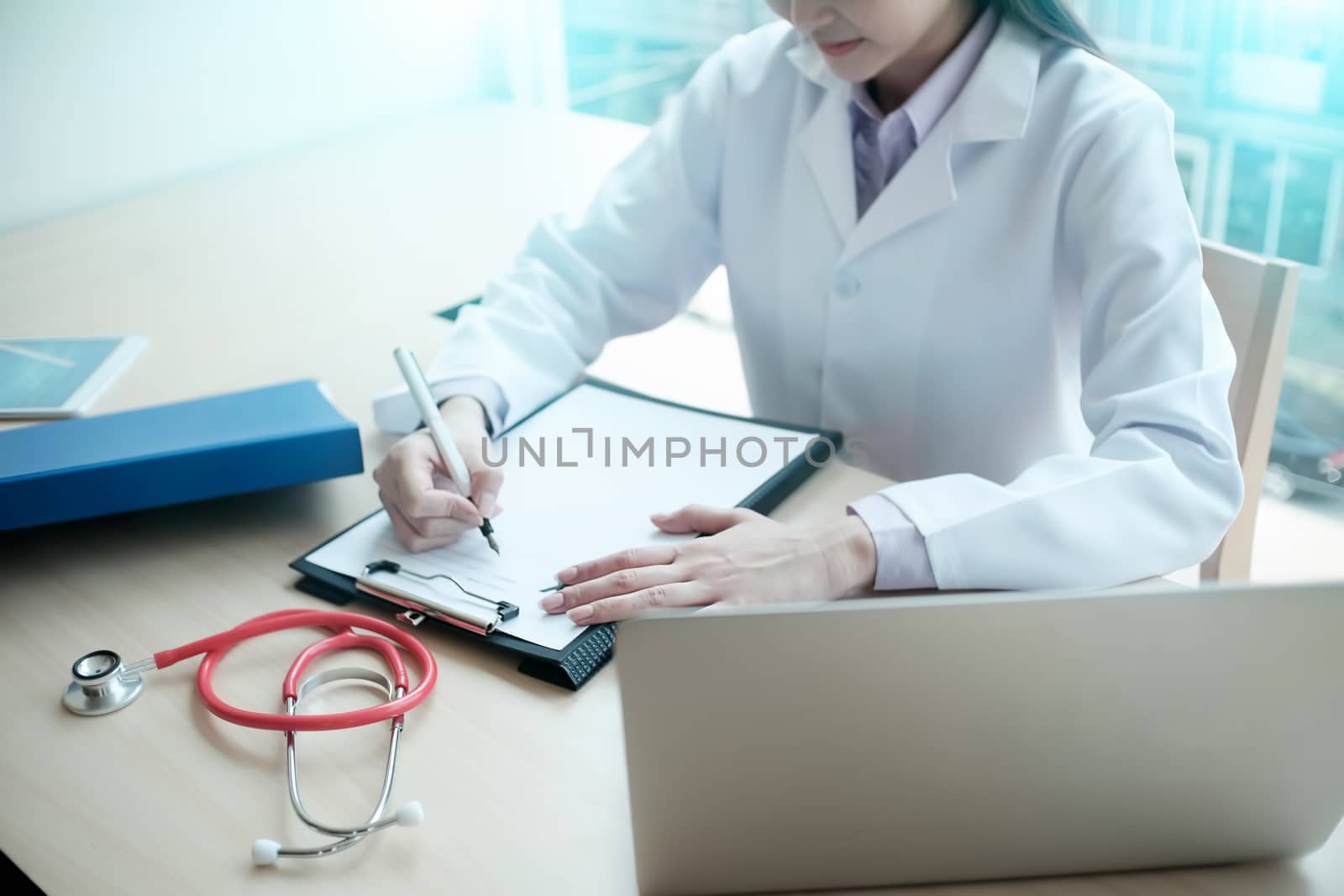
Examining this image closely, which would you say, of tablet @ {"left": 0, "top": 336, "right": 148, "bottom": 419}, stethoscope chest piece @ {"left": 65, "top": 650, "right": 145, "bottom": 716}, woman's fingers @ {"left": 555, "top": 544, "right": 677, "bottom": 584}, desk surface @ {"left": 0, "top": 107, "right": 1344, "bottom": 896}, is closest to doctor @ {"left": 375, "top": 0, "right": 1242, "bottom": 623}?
woman's fingers @ {"left": 555, "top": 544, "right": 677, "bottom": 584}

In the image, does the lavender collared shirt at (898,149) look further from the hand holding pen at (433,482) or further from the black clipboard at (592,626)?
the hand holding pen at (433,482)

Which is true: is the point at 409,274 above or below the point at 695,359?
above

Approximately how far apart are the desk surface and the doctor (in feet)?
0.39

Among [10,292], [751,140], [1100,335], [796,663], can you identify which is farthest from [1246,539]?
[10,292]

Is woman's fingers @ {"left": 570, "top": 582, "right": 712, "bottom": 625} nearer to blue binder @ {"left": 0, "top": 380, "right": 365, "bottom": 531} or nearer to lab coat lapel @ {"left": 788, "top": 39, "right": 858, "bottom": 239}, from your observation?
blue binder @ {"left": 0, "top": 380, "right": 365, "bottom": 531}

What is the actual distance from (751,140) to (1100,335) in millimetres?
458

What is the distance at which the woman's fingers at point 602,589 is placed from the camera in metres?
0.81

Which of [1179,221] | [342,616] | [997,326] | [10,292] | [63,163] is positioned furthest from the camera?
[63,163]

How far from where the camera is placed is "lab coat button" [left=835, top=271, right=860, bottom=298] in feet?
3.76

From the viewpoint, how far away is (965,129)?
1.06 metres

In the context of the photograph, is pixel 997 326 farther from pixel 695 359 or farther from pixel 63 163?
pixel 63 163

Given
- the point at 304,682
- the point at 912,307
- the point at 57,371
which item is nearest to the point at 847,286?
the point at 912,307

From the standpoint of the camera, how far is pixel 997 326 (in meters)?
1.11

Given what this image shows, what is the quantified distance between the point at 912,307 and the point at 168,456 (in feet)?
2.33
